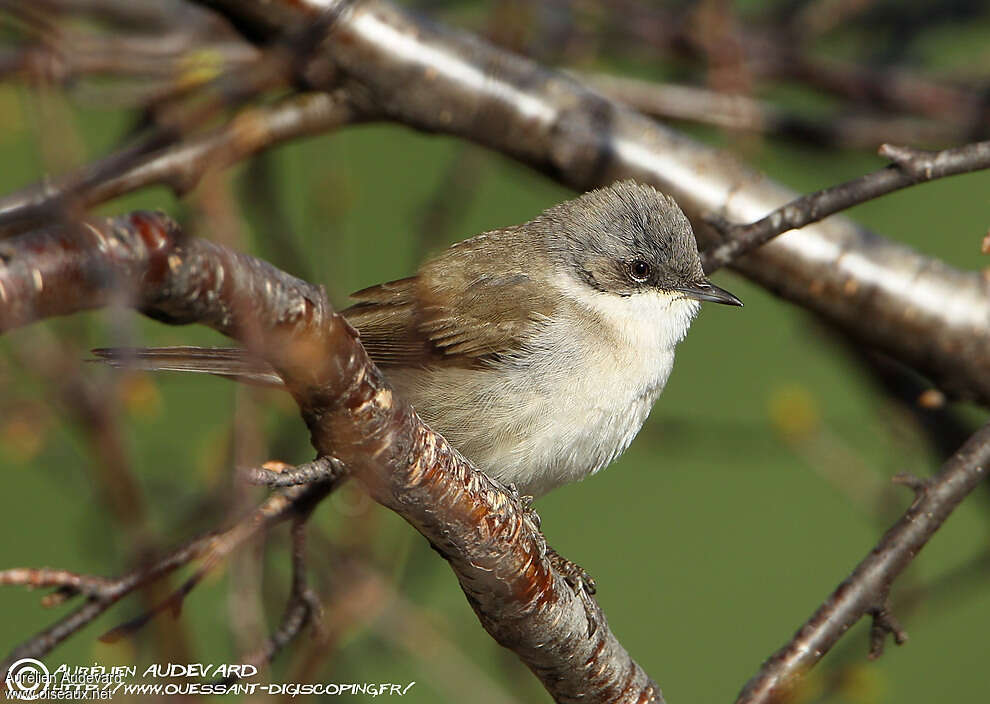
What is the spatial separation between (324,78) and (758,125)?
1.72 metres

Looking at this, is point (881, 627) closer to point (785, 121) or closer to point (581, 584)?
point (581, 584)

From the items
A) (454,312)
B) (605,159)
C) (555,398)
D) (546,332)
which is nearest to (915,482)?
(555,398)

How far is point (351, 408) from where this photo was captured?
1797 mm

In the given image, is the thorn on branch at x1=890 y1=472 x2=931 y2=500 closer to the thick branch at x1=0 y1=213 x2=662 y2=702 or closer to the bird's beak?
the thick branch at x1=0 y1=213 x2=662 y2=702

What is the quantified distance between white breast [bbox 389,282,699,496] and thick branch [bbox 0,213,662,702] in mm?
587

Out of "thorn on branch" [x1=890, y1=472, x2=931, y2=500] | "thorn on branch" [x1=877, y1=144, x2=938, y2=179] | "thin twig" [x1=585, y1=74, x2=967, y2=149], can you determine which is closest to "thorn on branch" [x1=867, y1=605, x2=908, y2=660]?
"thorn on branch" [x1=890, y1=472, x2=931, y2=500]

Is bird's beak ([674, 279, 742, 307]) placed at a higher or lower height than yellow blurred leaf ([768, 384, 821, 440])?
higher

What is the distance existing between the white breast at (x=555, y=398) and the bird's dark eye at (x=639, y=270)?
0.62 feet

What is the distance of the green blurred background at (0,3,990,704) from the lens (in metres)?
3.43

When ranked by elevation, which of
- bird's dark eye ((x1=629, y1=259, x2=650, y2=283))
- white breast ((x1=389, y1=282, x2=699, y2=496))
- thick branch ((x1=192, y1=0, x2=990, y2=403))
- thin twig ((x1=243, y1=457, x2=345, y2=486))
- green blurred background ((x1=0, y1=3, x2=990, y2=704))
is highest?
thick branch ((x1=192, y1=0, x2=990, y2=403))

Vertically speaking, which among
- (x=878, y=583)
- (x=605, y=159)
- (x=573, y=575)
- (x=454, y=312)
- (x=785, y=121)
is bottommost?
(x=573, y=575)

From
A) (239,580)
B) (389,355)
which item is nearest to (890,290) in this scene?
(389,355)

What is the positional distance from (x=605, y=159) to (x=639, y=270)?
Answer: 0.39 metres

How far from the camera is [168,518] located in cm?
379
